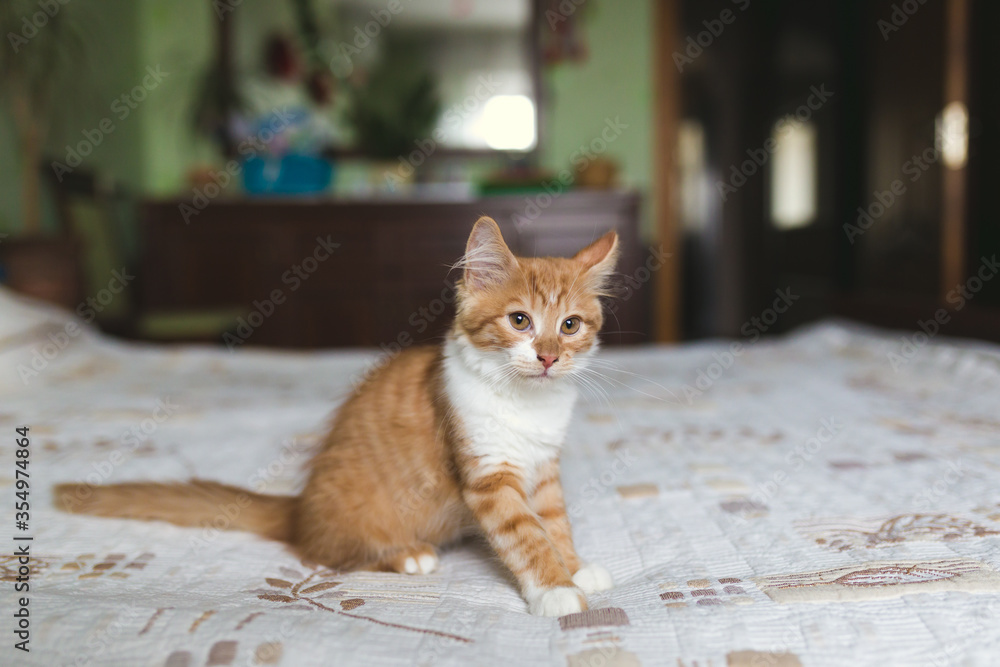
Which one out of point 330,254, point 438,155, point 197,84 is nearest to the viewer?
point 330,254

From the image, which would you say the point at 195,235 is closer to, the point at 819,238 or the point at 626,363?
the point at 626,363

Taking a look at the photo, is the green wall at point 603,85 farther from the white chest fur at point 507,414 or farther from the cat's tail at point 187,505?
the cat's tail at point 187,505

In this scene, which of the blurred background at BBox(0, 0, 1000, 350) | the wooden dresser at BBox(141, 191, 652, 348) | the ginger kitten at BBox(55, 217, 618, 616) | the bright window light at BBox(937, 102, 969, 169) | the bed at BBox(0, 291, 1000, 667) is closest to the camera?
the bed at BBox(0, 291, 1000, 667)

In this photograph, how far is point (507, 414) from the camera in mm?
1067

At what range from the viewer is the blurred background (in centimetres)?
339

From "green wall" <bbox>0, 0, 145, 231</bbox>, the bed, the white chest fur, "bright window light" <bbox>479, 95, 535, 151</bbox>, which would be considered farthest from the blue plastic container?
the white chest fur

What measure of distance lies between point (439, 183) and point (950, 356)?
3.29 metres

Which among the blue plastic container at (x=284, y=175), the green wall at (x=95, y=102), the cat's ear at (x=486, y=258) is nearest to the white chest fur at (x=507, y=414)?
the cat's ear at (x=486, y=258)

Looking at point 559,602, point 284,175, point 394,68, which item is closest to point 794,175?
point 394,68

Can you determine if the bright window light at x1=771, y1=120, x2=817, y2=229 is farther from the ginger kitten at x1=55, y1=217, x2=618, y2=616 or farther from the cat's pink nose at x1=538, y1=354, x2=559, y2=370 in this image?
the cat's pink nose at x1=538, y1=354, x2=559, y2=370

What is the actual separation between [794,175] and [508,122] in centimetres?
201

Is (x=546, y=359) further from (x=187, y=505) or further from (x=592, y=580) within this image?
(x=187, y=505)

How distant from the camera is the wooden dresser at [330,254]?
3.97 m

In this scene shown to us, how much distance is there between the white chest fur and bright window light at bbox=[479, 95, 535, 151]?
3.65 m
